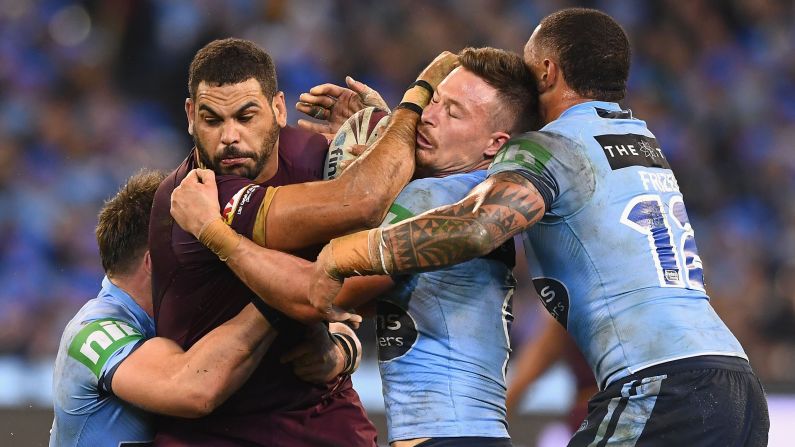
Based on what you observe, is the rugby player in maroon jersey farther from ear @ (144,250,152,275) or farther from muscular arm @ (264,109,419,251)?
ear @ (144,250,152,275)

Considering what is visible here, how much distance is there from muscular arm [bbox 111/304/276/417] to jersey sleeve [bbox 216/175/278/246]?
313 mm

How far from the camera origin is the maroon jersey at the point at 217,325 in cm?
439

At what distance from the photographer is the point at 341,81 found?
11852 mm

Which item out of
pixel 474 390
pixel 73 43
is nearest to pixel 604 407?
pixel 474 390

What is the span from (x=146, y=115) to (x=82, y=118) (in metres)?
0.68

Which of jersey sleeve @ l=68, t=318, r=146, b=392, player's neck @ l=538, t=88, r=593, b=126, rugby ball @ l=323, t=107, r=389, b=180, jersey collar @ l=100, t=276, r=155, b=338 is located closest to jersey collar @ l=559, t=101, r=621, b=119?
player's neck @ l=538, t=88, r=593, b=126

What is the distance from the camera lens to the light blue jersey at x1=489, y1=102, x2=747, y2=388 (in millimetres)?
3936

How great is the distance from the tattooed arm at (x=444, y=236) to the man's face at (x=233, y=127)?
2.36 feet

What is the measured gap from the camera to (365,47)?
40.4 ft

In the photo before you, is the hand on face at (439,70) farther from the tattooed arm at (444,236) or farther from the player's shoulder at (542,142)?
the tattooed arm at (444,236)

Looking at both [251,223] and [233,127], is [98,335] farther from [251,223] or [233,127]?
[233,127]

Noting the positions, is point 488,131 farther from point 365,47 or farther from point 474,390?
point 365,47

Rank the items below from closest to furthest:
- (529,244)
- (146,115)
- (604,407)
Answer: (604,407), (529,244), (146,115)

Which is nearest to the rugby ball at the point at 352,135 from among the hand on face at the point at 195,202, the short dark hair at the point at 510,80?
Answer: the short dark hair at the point at 510,80
